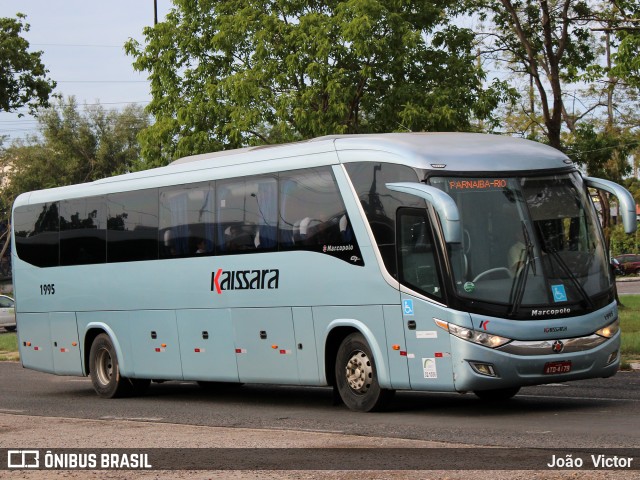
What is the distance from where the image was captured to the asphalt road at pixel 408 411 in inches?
450

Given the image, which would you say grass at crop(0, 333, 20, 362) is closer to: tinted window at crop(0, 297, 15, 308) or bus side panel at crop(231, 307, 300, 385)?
tinted window at crop(0, 297, 15, 308)

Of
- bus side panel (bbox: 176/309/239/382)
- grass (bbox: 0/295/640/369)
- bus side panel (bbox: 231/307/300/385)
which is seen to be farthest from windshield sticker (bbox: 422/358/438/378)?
grass (bbox: 0/295/640/369)

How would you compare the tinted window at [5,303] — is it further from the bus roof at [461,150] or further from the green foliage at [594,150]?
the bus roof at [461,150]

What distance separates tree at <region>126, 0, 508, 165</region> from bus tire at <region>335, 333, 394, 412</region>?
12.8 meters

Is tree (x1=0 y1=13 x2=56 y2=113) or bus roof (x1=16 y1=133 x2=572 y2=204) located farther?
tree (x1=0 y1=13 x2=56 y2=113)

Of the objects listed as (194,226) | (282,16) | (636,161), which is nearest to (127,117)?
(636,161)

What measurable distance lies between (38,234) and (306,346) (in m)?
7.78

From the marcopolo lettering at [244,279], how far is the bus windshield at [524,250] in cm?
317

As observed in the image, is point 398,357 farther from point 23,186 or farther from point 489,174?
point 23,186

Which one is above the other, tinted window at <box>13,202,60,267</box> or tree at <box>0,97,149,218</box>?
tree at <box>0,97,149,218</box>

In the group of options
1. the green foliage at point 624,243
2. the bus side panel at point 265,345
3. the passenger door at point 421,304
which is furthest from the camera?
the green foliage at point 624,243

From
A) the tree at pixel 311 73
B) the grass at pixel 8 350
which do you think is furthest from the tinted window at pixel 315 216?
the grass at pixel 8 350

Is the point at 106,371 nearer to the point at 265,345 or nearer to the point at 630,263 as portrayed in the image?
the point at 265,345

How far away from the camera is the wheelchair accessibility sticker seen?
534 inches
